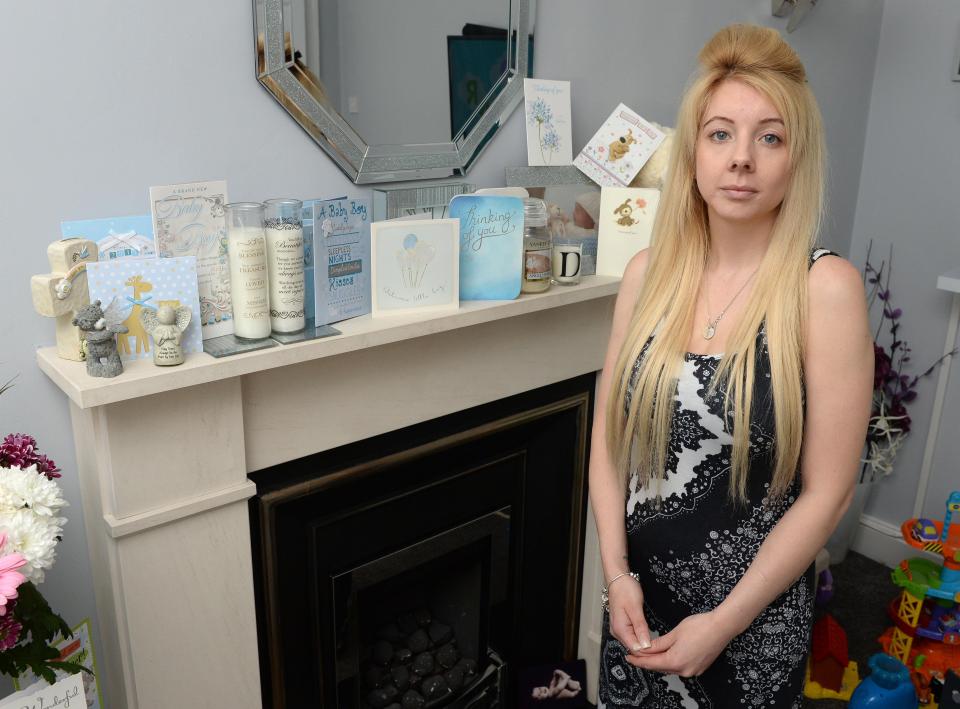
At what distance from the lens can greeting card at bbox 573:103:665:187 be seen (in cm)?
169

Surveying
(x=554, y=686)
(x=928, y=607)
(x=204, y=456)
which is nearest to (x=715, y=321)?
(x=204, y=456)

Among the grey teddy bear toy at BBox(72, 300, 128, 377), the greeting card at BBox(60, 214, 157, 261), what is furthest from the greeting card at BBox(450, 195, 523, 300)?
the grey teddy bear toy at BBox(72, 300, 128, 377)

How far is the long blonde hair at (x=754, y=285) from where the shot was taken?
1.12 meters

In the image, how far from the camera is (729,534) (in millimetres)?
1239

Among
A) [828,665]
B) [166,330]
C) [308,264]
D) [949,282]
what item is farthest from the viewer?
[949,282]

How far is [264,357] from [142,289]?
7.0 inches

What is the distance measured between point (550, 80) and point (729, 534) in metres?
0.91

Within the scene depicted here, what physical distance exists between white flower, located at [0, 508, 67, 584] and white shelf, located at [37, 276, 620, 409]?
0.16m

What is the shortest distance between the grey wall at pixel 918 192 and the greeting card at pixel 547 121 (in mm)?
1377

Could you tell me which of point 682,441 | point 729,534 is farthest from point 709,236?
point 729,534

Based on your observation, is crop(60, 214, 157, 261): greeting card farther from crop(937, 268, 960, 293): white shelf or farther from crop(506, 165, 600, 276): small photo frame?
crop(937, 268, 960, 293): white shelf

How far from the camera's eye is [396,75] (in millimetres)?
1415

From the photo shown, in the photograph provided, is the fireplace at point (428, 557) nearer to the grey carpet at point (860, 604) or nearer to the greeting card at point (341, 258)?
the greeting card at point (341, 258)

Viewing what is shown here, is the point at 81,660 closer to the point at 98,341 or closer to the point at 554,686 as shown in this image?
the point at 98,341
